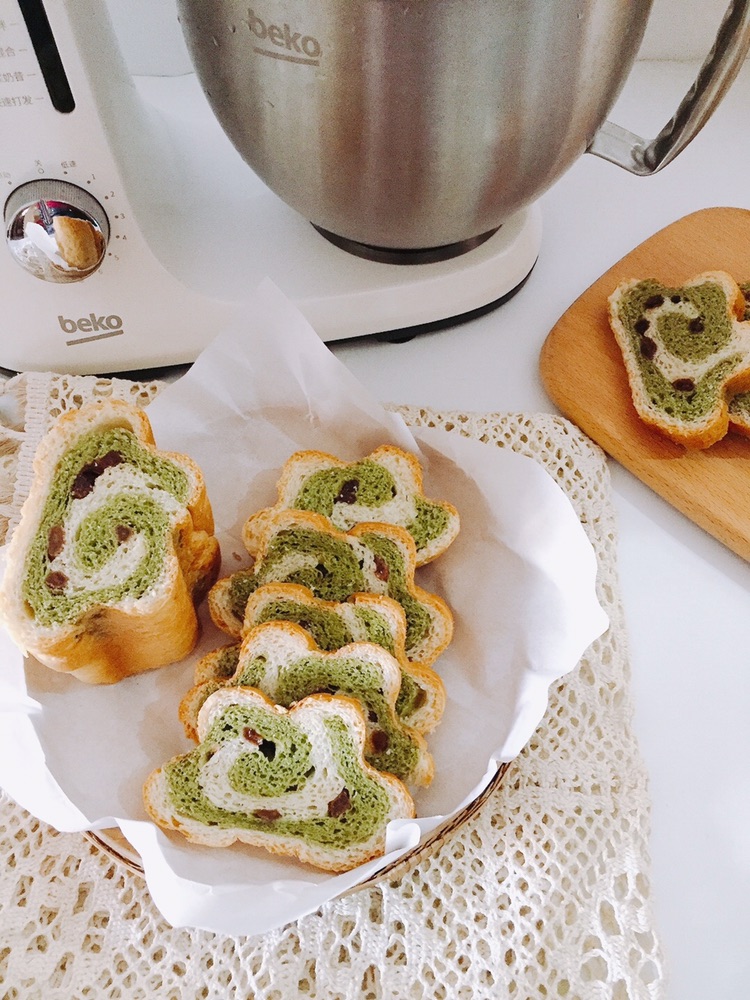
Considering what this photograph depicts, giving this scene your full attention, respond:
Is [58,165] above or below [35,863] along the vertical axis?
above

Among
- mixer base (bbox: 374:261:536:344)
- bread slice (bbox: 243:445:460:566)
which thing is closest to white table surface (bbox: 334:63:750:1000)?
mixer base (bbox: 374:261:536:344)

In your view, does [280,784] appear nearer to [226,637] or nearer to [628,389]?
[226,637]

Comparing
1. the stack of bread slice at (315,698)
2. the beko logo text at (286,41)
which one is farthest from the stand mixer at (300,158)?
the stack of bread slice at (315,698)

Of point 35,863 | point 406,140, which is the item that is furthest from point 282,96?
point 35,863

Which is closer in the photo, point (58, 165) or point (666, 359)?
point (58, 165)

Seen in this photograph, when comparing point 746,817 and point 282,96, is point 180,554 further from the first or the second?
point 746,817

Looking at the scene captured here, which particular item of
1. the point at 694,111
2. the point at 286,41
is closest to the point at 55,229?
the point at 286,41

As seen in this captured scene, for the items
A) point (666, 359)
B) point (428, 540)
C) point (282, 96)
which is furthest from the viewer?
point (666, 359)
